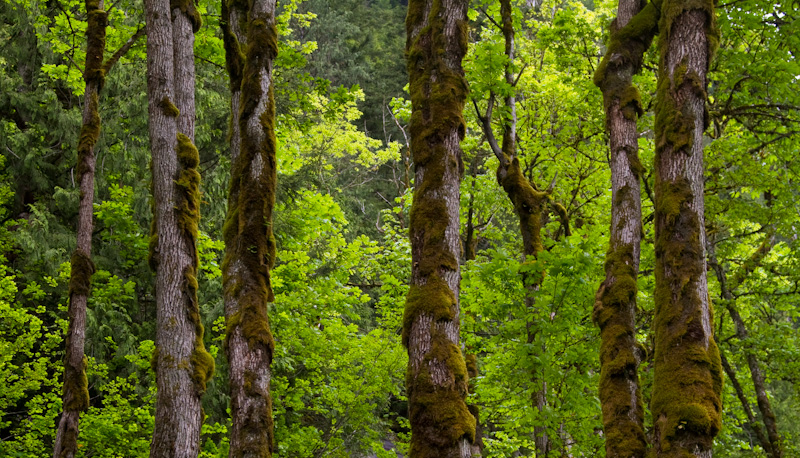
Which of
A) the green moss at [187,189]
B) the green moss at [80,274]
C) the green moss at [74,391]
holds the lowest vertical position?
the green moss at [74,391]

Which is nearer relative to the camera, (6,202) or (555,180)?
(555,180)

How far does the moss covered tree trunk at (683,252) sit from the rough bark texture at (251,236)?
11.3ft

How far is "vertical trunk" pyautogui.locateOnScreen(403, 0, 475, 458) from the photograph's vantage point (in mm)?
3824

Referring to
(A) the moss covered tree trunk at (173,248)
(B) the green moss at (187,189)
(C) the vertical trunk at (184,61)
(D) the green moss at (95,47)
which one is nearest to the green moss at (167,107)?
(A) the moss covered tree trunk at (173,248)

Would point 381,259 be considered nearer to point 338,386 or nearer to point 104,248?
point 338,386

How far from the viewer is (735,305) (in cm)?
918

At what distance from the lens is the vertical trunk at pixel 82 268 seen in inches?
276

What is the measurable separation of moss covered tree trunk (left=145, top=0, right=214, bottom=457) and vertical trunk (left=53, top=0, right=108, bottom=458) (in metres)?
1.93

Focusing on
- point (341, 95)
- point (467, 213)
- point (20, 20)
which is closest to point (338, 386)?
point (467, 213)

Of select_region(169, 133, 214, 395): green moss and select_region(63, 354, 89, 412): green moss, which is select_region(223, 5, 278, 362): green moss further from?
select_region(63, 354, 89, 412): green moss

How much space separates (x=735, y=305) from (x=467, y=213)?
5.32 meters

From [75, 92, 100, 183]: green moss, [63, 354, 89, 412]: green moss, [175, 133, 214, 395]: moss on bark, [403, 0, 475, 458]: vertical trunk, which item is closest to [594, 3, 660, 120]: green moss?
[403, 0, 475, 458]: vertical trunk

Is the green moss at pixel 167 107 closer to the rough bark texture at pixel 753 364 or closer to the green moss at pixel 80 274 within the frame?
the green moss at pixel 80 274

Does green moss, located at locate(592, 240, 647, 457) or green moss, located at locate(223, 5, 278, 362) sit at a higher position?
green moss, located at locate(223, 5, 278, 362)
